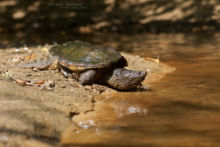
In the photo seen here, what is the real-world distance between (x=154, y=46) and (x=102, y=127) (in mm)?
5224

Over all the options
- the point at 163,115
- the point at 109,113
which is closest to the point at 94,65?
the point at 109,113

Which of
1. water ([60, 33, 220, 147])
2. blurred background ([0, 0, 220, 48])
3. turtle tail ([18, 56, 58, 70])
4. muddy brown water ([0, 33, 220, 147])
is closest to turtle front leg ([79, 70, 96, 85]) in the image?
muddy brown water ([0, 33, 220, 147])

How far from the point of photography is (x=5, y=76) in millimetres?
3383

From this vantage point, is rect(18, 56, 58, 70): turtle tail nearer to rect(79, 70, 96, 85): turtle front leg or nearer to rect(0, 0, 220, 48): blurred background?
rect(79, 70, 96, 85): turtle front leg

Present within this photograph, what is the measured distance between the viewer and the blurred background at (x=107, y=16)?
11.0 meters

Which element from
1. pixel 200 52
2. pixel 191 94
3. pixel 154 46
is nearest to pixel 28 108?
pixel 191 94

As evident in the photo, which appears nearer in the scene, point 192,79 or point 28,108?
point 28,108

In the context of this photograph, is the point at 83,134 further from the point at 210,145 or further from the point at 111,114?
the point at 210,145

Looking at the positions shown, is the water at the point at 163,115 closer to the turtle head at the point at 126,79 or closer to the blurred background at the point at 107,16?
the turtle head at the point at 126,79

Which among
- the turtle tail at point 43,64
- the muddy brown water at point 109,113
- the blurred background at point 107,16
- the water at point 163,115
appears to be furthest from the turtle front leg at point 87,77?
the blurred background at point 107,16

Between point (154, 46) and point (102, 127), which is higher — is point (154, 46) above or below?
above

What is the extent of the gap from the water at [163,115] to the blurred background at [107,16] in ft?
22.3

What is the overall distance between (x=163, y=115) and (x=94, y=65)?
4.50ft

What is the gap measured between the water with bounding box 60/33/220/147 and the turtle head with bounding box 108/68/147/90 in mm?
120
